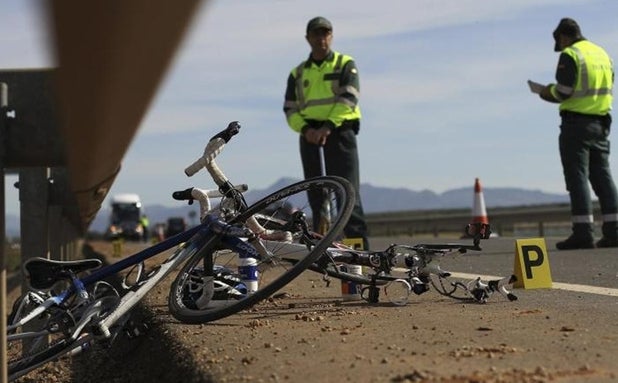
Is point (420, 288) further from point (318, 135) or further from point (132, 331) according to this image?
point (318, 135)

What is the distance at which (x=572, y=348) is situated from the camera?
158 inches

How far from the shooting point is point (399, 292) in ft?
20.1

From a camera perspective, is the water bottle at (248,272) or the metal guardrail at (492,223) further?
the metal guardrail at (492,223)

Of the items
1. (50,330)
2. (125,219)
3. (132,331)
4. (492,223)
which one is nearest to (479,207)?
(132,331)

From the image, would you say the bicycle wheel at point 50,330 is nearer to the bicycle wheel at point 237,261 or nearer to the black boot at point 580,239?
the bicycle wheel at point 237,261

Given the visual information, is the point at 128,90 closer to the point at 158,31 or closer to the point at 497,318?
the point at 158,31

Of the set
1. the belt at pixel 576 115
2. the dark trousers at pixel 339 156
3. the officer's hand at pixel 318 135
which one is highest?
the belt at pixel 576 115

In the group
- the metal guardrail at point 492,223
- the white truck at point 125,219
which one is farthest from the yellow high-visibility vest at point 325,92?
the white truck at point 125,219

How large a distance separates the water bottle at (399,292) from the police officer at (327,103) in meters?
3.01

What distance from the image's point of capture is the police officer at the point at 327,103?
927 centimetres

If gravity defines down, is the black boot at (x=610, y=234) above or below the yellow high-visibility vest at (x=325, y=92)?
below

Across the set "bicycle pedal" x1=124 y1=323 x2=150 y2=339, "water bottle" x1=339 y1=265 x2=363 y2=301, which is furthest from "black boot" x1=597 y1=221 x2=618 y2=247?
"bicycle pedal" x1=124 y1=323 x2=150 y2=339

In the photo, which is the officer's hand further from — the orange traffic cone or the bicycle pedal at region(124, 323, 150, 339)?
the orange traffic cone

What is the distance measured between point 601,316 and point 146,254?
2410 mm
